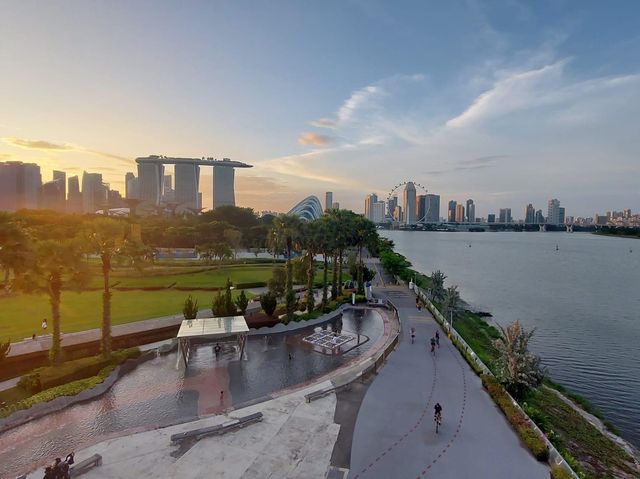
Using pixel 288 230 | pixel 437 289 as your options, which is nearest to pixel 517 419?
pixel 288 230

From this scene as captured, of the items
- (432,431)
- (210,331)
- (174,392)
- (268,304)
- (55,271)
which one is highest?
(55,271)

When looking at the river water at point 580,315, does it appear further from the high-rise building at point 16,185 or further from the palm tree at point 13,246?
the high-rise building at point 16,185

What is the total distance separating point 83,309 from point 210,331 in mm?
15051

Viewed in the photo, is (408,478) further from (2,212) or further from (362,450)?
(2,212)

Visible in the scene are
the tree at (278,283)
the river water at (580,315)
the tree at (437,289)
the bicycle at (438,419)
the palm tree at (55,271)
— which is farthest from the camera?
the tree at (437,289)

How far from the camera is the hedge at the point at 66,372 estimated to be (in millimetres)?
17531

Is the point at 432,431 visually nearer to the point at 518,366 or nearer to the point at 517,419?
the point at 517,419

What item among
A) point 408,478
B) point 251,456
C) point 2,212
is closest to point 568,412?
point 408,478

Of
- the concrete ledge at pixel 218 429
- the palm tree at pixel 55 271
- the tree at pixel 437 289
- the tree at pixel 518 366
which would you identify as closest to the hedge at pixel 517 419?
the tree at pixel 518 366

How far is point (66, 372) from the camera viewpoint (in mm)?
18938

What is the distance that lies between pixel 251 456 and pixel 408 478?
5.00 m

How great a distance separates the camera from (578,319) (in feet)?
140

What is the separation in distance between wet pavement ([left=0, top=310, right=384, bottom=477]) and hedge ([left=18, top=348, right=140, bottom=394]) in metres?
1.44

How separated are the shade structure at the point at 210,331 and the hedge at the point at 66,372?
298 centimetres
